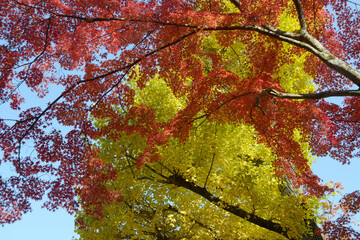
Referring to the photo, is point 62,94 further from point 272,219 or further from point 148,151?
point 272,219

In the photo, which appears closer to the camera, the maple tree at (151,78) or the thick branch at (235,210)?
the maple tree at (151,78)

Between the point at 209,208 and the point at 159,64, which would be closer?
the point at 159,64

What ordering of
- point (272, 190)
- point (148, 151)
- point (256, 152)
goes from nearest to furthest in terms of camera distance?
point (148, 151)
point (272, 190)
point (256, 152)

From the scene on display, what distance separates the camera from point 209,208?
897cm

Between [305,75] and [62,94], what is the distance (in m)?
9.71

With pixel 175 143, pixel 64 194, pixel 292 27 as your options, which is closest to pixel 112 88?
pixel 64 194

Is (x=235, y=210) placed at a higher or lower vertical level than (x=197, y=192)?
lower

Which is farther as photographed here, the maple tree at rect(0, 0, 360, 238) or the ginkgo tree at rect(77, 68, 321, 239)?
the ginkgo tree at rect(77, 68, 321, 239)

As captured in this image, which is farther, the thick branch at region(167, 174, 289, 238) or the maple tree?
the thick branch at region(167, 174, 289, 238)

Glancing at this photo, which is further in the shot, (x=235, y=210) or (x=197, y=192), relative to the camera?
(x=197, y=192)

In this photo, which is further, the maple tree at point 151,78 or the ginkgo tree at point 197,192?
the ginkgo tree at point 197,192

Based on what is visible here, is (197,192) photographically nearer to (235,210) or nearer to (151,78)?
(235,210)

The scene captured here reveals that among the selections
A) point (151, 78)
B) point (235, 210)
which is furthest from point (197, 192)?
point (151, 78)

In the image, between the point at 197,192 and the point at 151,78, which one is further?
the point at 197,192
